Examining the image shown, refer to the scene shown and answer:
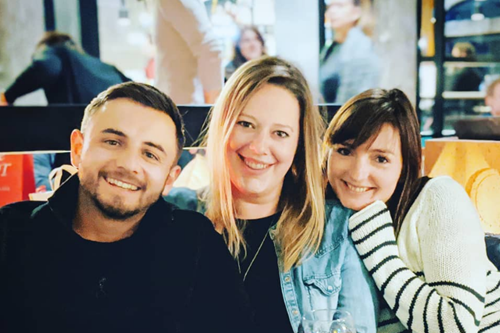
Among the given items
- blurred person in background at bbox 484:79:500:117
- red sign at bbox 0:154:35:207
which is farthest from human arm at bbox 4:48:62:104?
blurred person in background at bbox 484:79:500:117

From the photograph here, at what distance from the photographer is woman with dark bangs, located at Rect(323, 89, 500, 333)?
1.45 metres

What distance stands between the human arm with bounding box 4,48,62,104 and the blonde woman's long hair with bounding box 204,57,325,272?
4.55ft

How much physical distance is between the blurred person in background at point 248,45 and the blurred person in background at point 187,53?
1.45ft

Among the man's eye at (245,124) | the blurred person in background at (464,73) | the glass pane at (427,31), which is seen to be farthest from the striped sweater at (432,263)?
the blurred person in background at (464,73)

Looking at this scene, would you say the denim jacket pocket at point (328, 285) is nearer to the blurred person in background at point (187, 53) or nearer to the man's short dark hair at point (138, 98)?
the man's short dark hair at point (138, 98)

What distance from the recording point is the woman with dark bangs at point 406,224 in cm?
145

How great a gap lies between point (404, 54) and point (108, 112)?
12.3 feet

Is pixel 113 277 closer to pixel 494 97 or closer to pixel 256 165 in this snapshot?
pixel 256 165

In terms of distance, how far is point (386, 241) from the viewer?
1518 millimetres

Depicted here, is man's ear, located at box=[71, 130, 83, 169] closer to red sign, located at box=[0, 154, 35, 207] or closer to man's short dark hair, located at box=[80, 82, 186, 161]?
man's short dark hair, located at box=[80, 82, 186, 161]

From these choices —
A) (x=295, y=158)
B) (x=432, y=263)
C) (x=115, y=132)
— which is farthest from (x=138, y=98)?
(x=432, y=263)

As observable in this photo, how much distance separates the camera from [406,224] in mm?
→ 1596

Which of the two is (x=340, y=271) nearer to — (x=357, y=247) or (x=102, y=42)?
(x=357, y=247)

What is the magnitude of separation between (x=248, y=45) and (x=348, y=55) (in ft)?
3.81
